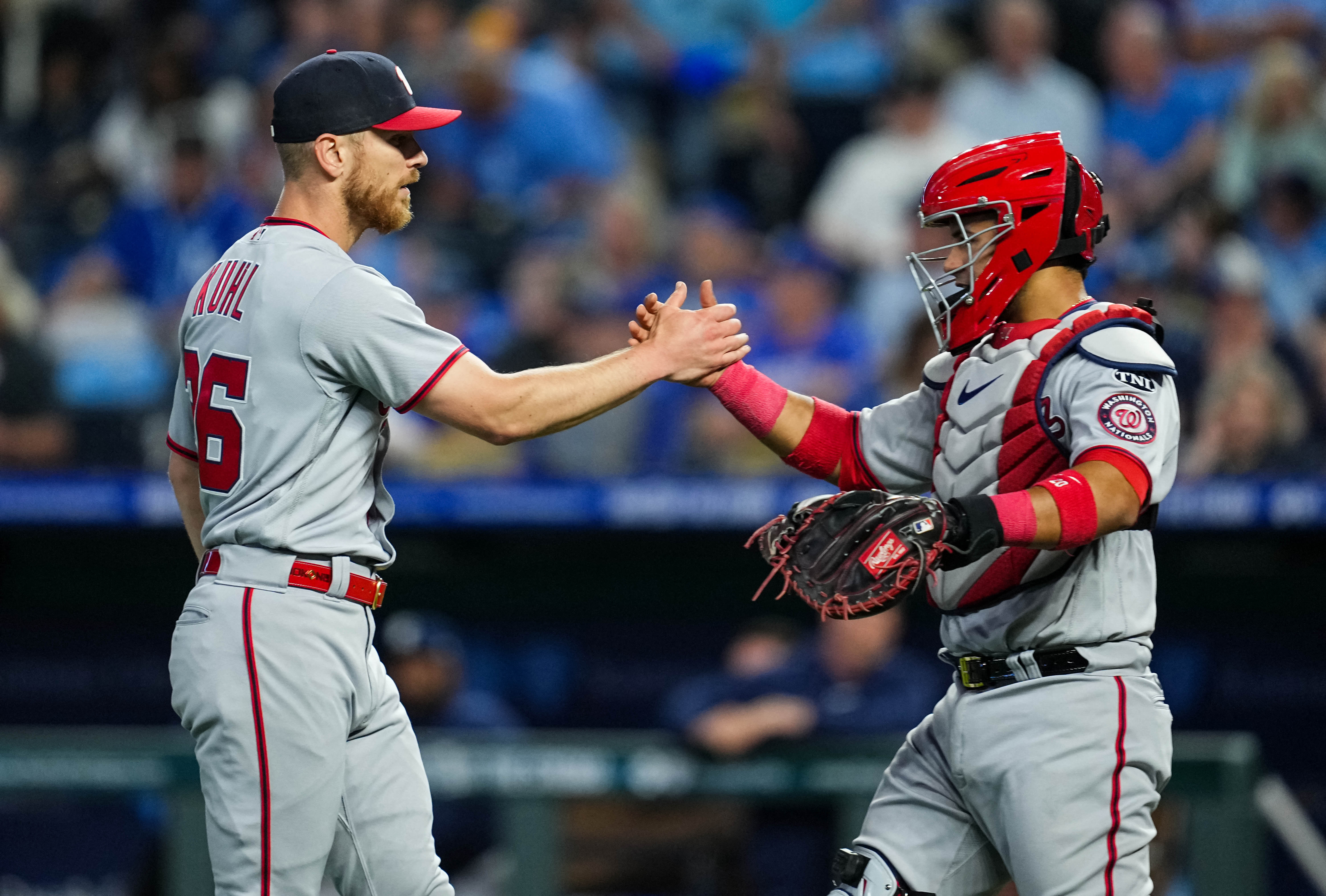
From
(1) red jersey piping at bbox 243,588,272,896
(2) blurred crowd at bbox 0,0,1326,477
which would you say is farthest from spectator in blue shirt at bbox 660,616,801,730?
(1) red jersey piping at bbox 243,588,272,896

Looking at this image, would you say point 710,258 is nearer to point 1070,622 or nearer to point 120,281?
point 120,281

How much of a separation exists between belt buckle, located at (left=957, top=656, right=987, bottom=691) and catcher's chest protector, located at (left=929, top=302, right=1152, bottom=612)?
98 mm

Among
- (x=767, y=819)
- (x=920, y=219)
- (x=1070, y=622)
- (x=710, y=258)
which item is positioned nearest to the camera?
(x=1070, y=622)

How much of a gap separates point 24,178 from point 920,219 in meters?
5.96

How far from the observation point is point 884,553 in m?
2.75

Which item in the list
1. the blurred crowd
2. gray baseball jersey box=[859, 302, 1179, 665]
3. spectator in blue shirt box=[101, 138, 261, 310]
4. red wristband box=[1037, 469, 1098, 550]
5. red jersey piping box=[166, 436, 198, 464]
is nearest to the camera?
red wristband box=[1037, 469, 1098, 550]

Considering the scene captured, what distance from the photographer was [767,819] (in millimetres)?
5469

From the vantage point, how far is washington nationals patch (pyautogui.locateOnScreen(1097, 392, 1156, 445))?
2.79 meters

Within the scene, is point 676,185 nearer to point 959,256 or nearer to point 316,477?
point 959,256

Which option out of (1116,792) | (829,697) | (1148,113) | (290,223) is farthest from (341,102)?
(1148,113)

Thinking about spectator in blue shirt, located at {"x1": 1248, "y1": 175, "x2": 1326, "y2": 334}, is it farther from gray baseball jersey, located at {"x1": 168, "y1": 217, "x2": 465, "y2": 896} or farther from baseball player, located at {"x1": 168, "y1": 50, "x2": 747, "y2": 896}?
gray baseball jersey, located at {"x1": 168, "y1": 217, "x2": 465, "y2": 896}

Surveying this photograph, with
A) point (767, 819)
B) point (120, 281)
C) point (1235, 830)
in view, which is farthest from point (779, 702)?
point (120, 281)

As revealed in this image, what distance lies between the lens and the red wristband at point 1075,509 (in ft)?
8.92

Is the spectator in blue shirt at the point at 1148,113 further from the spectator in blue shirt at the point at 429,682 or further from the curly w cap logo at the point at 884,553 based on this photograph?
the curly w cap logo at the point at 884,553
